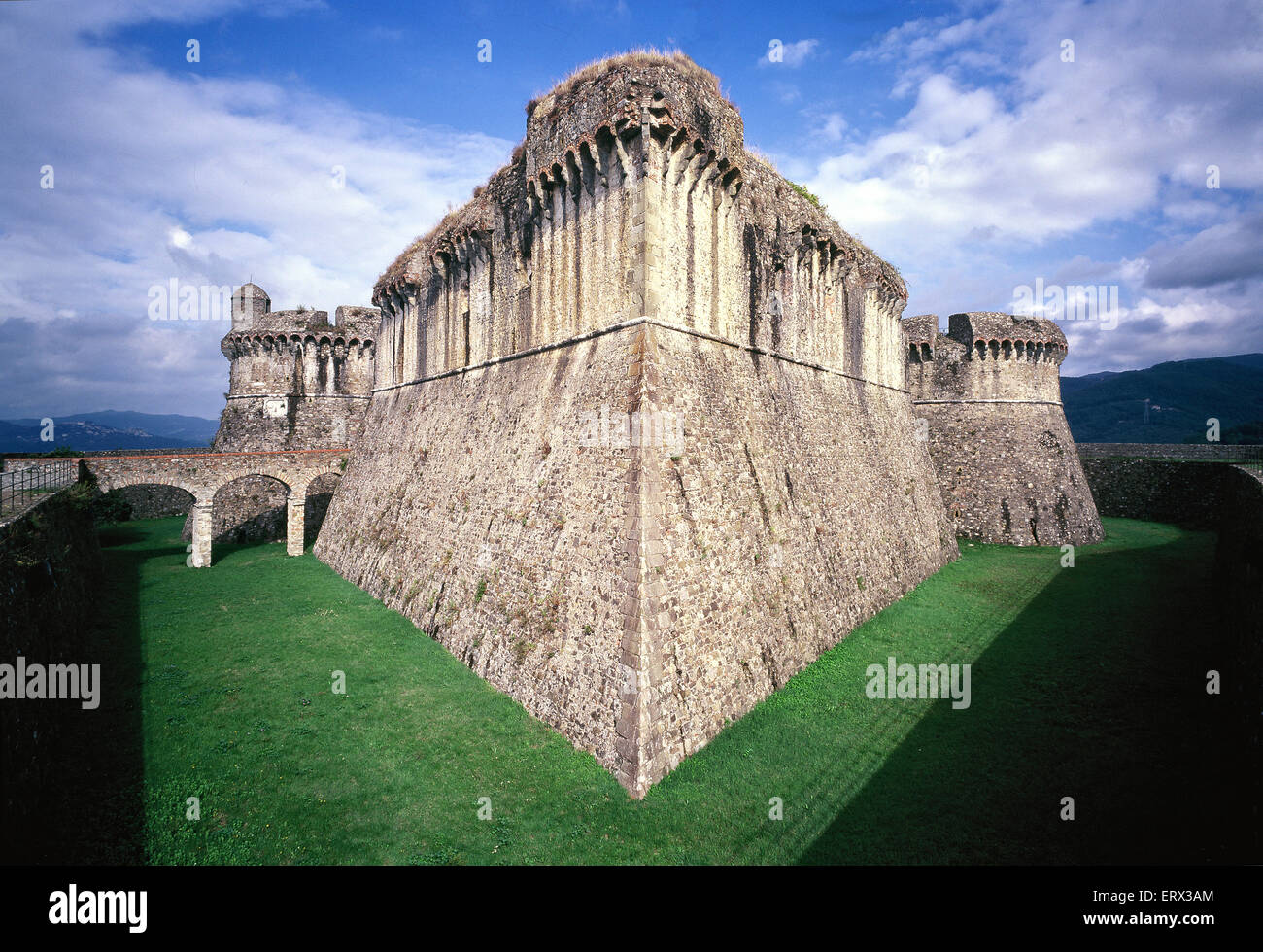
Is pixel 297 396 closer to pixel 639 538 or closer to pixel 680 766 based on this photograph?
pixel 639 538

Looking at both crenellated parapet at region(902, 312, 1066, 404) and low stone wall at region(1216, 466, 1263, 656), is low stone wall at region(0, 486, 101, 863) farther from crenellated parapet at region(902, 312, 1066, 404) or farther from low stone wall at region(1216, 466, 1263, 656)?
crenellated parapet at region(902, 312, 1066, 404)

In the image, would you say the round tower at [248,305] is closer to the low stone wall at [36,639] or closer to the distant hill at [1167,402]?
the low stone wall at [36,639]

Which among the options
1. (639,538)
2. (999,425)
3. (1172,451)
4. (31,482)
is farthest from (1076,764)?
(1172,451)

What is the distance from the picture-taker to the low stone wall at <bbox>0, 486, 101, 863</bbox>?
693 centimetres

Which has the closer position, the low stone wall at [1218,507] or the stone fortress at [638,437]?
the stone fortress at [638,437]

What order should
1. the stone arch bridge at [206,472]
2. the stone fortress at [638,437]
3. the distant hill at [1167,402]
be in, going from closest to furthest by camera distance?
the stone fortress at [638,437], the stone arch bridge at [206,472], the distant hill at [1167,402]

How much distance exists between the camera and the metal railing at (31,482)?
44.0 ft

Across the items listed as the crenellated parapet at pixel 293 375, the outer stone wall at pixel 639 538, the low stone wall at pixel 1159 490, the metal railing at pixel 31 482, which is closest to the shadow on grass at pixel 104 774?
the metal railing at pixel 31 482

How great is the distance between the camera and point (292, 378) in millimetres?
31234

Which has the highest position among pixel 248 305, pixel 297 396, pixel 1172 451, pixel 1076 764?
pixel 248 305

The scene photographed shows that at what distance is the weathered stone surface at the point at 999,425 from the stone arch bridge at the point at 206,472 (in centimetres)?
3129

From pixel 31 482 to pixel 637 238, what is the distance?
2049cm

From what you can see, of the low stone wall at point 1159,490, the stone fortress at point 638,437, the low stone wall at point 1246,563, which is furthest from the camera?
the low stone wall at point 1159,490

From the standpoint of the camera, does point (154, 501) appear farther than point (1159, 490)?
Yes
